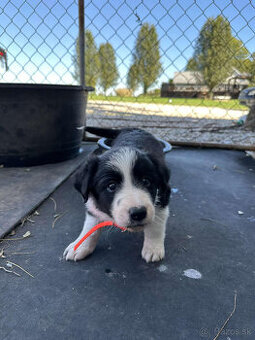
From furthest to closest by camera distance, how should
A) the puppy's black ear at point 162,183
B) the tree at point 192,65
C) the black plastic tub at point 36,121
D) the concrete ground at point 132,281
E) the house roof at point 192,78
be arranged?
the house roof at point 192,78, the tree at point 192,65, the black plastic tub at point 36,121, the puppy's black ear at point 162,183, the concrete ground at point 132,281

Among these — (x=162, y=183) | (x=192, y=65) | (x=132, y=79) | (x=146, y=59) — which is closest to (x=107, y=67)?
(x=132, y=79)

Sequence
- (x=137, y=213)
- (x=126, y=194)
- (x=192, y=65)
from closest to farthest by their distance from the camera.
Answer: (x=137, y=213), (x=126, y=194), (x=192, y=65)

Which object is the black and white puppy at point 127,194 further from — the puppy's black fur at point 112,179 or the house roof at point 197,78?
the house roof at point 197,78

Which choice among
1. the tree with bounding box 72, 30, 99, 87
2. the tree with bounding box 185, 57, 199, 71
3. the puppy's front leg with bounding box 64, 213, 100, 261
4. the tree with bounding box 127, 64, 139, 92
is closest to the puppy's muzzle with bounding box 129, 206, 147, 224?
the puppy's front leg with bounding box 64, 213, 100, 261

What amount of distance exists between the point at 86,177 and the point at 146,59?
14.5 feet

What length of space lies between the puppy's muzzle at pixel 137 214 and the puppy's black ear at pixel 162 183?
0.38 metres

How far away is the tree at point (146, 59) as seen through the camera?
4843 mm

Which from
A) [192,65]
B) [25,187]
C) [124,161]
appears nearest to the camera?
[124,161]

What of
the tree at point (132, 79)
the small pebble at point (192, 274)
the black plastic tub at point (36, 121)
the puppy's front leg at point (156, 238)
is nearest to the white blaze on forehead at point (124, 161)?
the puppy's front leg at point (156, 238)

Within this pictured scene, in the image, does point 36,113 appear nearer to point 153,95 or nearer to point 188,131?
point 153,95

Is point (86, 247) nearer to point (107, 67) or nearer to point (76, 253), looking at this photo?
point (76, 253)

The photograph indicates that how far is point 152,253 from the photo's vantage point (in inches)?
73.7

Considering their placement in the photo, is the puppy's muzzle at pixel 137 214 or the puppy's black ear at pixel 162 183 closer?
the puppy's muzzle at pixel 137 214

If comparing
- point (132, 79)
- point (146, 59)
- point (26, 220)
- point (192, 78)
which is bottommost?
point (26, 220)
